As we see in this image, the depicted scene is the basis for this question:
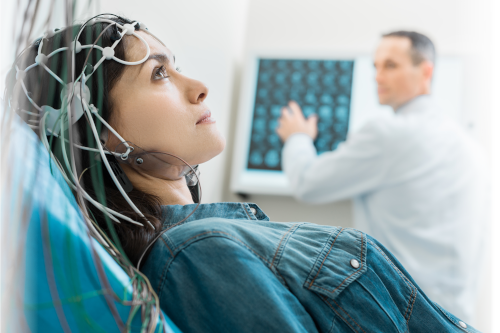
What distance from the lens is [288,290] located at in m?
0.62

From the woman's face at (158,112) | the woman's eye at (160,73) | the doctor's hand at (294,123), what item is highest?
the doctor's hand at (294,123)

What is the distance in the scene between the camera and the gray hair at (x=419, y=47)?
5.79 feet

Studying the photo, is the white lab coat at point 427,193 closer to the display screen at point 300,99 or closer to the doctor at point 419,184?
the doctor at point 419,184

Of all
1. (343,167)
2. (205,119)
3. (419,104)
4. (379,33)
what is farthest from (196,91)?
(379,33)

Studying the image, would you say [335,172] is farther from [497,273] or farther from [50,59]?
[50,59]

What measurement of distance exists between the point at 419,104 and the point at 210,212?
120 cm

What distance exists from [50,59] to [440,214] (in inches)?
52.9

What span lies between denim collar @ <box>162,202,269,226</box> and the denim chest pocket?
0.21 m

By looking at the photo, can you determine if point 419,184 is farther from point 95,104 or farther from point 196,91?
point 95,104

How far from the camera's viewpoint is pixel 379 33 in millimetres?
2133

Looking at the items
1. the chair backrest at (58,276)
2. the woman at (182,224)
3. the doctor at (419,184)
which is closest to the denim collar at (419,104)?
the doctor at (419,184)

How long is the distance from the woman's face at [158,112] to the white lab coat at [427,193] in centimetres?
91

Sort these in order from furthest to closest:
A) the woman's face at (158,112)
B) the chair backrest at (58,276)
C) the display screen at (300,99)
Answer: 1. the display screen at (300,99)
2. the woman's face at (158,112)
3. the chair backrest at (58,276)

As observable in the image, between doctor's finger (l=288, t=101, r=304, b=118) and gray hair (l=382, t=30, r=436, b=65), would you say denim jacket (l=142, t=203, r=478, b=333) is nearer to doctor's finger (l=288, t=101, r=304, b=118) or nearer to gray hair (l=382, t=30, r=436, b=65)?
gray hair (l=382, t=30, r=436, b=65)
